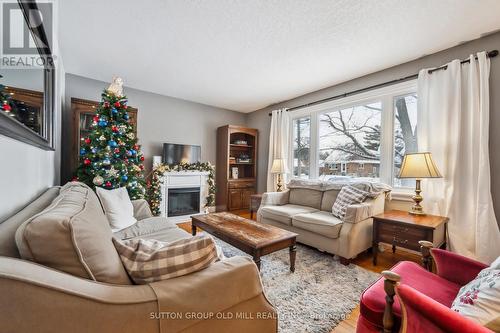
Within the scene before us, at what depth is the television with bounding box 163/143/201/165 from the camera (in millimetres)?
4254

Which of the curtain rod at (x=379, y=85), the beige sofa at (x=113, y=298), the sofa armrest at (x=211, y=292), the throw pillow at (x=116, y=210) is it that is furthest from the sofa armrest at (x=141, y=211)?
the curtain rod at (x=379, y=85)

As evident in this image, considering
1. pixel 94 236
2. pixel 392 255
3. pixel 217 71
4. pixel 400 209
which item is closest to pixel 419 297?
pixel 94 236

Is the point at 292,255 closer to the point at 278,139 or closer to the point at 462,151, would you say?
the point at 462,151

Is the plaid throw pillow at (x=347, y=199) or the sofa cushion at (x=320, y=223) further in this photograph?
the plaid throw pillow at (x=347, y=199)

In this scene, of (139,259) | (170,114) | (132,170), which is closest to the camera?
(139,259)

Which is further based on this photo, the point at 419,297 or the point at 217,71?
the point at 217,71

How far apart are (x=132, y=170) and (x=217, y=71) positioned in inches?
78.0

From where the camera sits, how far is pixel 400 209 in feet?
9.55

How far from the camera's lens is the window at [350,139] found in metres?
3.33

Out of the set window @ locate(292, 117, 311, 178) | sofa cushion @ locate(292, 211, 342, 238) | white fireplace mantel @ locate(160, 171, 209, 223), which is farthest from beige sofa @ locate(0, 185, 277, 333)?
window @ locate(292, 117, 311, 178)

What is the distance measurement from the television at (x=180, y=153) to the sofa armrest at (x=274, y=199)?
1936 mm

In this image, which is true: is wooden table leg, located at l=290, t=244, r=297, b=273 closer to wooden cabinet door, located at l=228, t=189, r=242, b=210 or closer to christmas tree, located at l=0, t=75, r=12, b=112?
christmas tree, located at l=0, t=75, r=12, b=112

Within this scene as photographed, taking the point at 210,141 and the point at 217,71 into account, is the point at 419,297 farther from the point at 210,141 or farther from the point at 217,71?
the point at 210,141

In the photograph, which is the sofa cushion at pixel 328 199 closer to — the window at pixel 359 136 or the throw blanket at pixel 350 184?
the throw blanket at pixel 350 184
